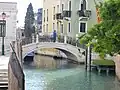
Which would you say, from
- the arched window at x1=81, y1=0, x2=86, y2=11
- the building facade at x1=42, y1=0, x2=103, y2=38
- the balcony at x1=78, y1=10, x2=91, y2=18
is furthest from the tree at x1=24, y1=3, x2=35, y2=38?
the balcony at x1=78, y1=10, x2=91, y2=18

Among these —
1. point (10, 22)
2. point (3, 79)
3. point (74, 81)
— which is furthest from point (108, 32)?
point (10, 22)

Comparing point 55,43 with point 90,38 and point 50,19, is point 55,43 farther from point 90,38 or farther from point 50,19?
point 90,38

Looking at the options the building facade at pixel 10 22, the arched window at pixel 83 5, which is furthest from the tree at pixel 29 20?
the building facade at pixel 10 22

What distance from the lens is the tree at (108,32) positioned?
464 inches

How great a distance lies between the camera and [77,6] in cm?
3997

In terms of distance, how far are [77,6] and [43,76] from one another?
15.4m

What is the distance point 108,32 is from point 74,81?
12.3 metres

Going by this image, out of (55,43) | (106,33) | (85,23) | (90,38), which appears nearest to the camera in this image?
(106,33)

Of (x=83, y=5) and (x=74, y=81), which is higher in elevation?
(x=83, y=5)

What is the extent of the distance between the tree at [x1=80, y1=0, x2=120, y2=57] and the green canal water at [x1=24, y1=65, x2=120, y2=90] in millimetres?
7510

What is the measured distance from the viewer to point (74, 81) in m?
23.9

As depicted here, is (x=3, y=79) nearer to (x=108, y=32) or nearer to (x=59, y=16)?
(x=108, y=32)

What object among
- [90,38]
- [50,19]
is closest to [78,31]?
[50,19]

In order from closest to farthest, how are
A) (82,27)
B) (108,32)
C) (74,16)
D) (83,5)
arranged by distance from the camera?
(108,32) → (82,27) → (83,5) → (74,16)
